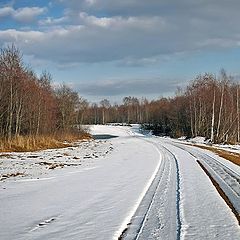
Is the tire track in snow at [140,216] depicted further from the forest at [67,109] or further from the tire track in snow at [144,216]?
the forest at [67,109]

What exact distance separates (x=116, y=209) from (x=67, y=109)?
217 feet

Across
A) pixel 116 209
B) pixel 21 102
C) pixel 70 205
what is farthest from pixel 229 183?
pixel 21 102

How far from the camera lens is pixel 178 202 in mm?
11242

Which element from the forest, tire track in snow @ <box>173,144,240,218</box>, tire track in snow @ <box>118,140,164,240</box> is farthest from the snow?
the forest

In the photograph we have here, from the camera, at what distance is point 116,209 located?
1049 centimetres

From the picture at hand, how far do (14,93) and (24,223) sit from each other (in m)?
37.7

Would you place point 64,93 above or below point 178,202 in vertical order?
above

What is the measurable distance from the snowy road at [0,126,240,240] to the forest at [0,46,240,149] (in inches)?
856

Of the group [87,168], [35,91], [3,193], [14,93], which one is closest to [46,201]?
[3,193]

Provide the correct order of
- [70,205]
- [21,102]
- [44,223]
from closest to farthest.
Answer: [44,223]
[70,205]
[21,102]

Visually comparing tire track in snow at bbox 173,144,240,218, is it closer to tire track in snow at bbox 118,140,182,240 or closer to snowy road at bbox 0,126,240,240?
snowy road at bbox 0,126,240,240

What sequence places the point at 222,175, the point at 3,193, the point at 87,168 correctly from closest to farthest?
1. the point at 3,193
2. the point at 222,175
3. the point at 87,168

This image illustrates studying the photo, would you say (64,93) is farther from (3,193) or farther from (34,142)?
(3,193)

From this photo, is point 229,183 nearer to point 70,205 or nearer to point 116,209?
point 116,209
